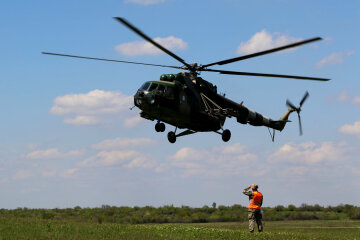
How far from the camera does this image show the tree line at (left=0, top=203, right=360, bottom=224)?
49562 mm

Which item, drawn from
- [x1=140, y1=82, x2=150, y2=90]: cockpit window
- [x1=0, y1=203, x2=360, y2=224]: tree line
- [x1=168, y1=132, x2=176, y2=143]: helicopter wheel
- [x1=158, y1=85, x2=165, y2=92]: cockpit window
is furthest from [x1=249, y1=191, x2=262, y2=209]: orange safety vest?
[x1=0, y1=203, x2=360, y2=224]: tree line

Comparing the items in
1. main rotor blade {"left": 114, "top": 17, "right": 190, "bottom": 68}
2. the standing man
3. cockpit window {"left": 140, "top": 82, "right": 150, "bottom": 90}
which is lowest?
the standing man

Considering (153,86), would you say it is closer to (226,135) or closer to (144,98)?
(144,98)

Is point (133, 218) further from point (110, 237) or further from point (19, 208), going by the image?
point (110, 237)

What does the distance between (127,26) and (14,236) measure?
31.9ft

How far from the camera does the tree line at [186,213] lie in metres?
49.6

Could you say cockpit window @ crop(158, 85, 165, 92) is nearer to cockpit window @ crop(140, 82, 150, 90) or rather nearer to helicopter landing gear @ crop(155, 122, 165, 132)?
cockpit window @ crop(140, 82, 150, 90)

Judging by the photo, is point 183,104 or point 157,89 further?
point 183,104

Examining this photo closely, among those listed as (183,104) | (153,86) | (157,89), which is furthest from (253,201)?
(153,86)

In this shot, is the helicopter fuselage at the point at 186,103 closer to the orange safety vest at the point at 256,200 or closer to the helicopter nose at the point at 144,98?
the helicopter nose at the point at 144,98

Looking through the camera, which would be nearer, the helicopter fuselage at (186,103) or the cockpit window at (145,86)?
the helicopter fuselage at (186,103)

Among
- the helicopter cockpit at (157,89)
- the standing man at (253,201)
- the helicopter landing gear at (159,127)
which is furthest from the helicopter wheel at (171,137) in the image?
the standing man at (253,201)

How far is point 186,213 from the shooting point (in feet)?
176

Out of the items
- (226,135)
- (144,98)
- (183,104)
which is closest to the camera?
(144,98)
